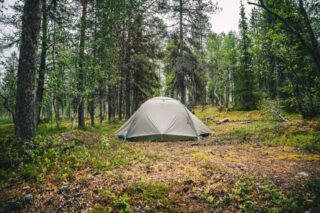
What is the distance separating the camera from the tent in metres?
12.4

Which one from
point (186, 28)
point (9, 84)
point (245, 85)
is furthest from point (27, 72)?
point (245, 85)

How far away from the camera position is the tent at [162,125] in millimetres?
12352

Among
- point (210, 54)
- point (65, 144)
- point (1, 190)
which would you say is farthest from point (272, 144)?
point (210, 54)

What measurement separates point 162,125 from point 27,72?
279 inches

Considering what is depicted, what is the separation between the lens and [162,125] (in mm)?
12594

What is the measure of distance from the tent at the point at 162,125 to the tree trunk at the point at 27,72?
5.99 m

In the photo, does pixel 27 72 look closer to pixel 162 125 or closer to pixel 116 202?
pixel 116 202

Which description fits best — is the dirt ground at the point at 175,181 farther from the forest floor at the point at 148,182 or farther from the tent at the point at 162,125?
the tent at the point at 162,125

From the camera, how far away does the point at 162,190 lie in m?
5.20

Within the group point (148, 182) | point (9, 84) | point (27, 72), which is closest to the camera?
point (148, 182)

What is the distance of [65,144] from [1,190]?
236 cm

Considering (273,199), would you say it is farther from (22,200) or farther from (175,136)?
(175,136)

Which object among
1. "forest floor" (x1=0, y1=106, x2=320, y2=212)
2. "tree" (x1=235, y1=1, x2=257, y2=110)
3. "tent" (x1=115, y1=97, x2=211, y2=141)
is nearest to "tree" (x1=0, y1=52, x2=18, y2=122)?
"forest floor" (x1=0, y1=106, x2=320, y2=212)

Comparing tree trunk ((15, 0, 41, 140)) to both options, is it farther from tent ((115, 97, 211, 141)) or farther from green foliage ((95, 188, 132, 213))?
tent ((115, 97, 211, 141))
